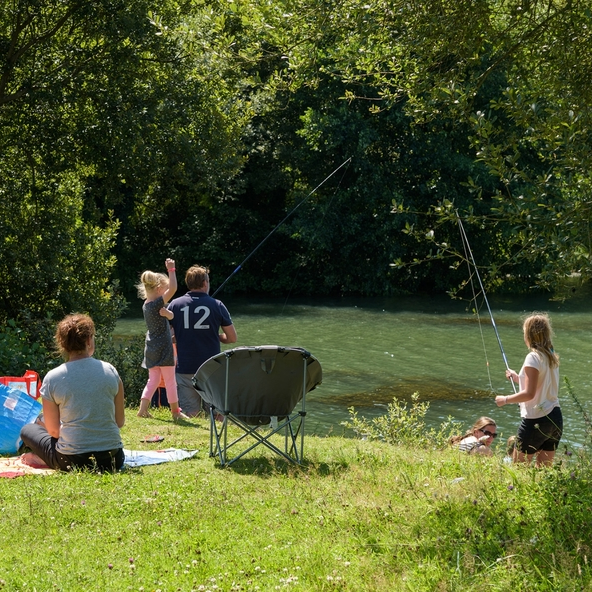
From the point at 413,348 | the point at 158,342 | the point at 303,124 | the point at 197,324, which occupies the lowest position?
the point at 413,348

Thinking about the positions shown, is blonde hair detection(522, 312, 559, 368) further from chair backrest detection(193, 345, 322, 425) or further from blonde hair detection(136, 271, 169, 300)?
blonde hair detection(136, 271, 169, 300)

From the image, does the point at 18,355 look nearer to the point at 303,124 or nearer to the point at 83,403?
the point at 83,403

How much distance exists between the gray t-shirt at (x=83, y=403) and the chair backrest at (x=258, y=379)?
81 cm

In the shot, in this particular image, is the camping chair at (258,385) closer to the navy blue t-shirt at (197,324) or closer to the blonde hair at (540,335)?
the blonde hair at (540,335)

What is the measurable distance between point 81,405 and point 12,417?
1.25 meters

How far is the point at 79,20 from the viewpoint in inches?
514

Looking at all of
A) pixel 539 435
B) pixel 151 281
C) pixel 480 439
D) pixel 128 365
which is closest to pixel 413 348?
pixel 128 365

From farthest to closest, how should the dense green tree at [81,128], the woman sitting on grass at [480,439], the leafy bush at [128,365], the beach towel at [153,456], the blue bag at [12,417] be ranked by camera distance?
the leafy bush at [128,365]
the dense green tree at [81,128]
the woman sitting on grass at [480,439]
the blue bag at [12,417]
the beach towel at [153,456]

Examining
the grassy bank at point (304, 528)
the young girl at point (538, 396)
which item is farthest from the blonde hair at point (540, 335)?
the grassy bank at point (304, 528)

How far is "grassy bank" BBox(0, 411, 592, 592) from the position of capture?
4355 mm

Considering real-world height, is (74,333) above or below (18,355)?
above

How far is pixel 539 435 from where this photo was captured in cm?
736

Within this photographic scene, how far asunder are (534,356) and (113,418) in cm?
339

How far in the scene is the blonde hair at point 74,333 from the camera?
21.7ft
